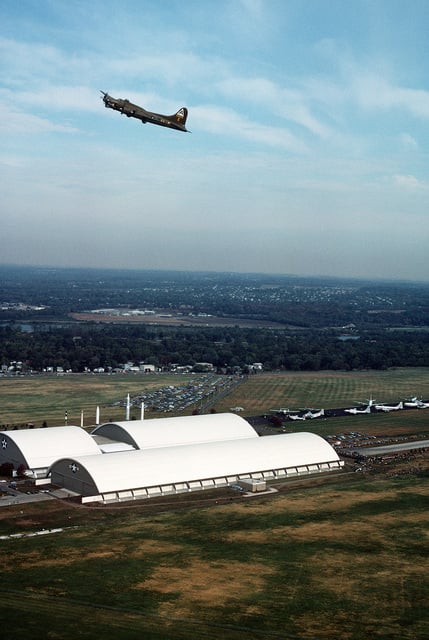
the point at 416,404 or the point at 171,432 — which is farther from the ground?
the point at 171,432

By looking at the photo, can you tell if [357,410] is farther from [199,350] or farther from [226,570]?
[199,350]

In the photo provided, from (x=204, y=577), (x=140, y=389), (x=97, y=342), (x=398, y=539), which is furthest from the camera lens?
(x=97, y=342)

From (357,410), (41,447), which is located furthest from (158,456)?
(357,410)

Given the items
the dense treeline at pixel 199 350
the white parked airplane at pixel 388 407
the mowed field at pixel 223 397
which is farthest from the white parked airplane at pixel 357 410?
the dense treeline at pixel 199 350

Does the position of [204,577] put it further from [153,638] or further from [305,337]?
[305,337]

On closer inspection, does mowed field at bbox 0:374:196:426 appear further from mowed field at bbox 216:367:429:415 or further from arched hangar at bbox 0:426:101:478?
arched hangar at bbox 0:426:101:478

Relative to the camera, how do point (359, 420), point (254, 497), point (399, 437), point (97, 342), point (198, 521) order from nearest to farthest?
1. point (198, 521)
2. point (254, 497)
3. point (399, 437)
4. point (359, 420)
5. point (97, 342)

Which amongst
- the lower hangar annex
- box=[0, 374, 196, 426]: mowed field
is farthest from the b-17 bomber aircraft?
box=[0, 374, 196, 426]: mowed field

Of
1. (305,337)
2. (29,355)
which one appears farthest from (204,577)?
(305,337)
